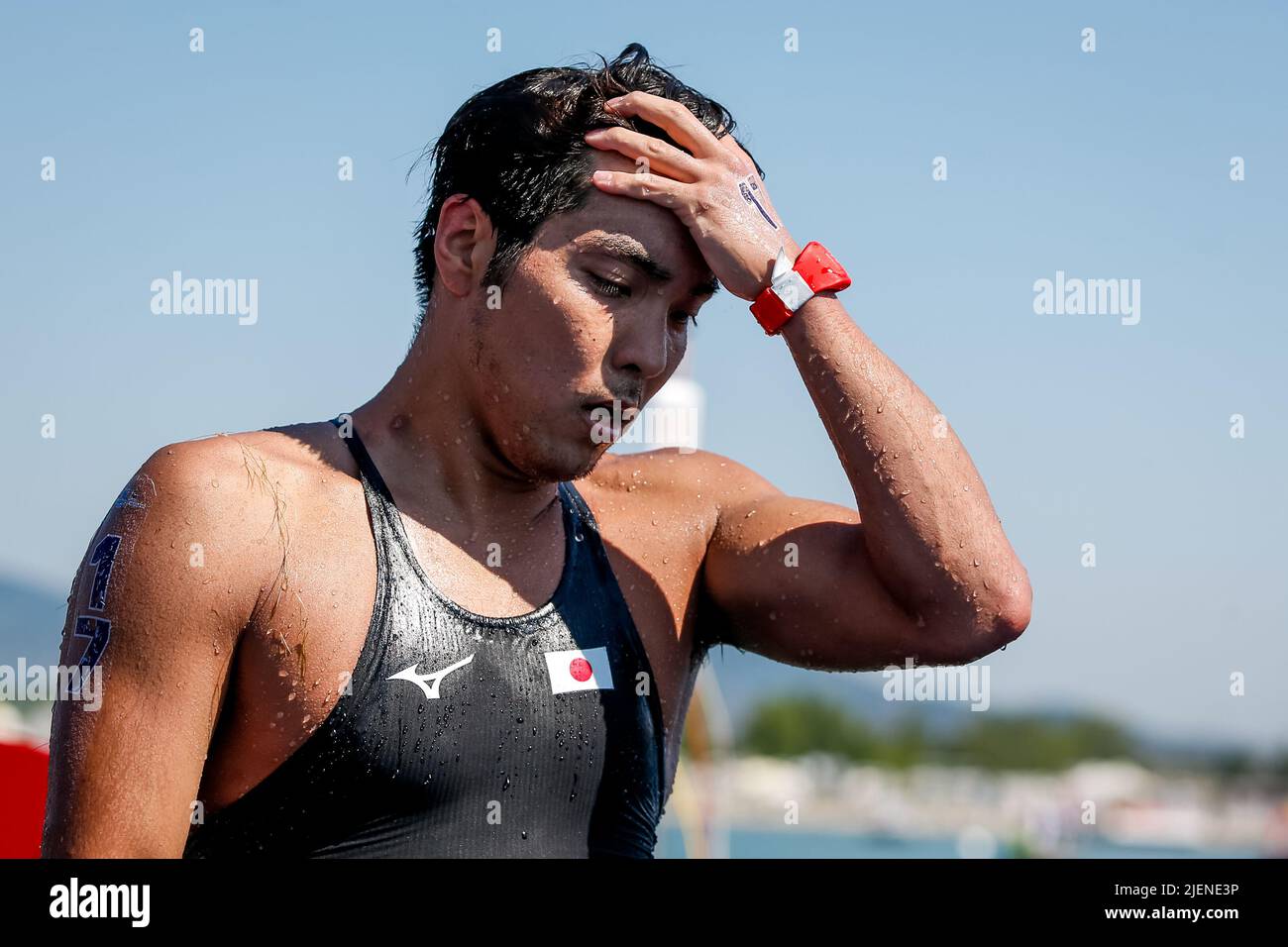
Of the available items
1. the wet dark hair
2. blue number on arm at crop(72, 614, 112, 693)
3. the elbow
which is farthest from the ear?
the elbow

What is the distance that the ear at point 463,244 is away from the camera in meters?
3.51

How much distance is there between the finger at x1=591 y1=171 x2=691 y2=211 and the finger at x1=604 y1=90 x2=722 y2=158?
175 millimetres

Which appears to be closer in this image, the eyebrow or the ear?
the eyebrow

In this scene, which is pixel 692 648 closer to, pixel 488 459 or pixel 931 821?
pixel 488 459

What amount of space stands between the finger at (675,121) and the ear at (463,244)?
1.59 ft

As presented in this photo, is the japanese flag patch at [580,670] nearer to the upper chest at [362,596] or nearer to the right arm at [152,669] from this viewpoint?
the upper chest at [362,596]

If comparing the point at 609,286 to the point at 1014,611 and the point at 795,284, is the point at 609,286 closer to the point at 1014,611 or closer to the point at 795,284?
the point at 795,284

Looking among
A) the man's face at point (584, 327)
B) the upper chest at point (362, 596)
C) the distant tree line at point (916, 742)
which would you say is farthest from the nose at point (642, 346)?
the distant tree line at point (916, 742)

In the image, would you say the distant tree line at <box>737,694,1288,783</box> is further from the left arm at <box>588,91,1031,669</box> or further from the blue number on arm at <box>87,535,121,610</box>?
the blue number on arm at <box>87,535,121,610</box>

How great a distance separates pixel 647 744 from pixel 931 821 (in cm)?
12769

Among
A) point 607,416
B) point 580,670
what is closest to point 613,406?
point 607,416

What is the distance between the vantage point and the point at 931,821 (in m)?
124

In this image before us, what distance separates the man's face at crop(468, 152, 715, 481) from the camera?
10.8ft
